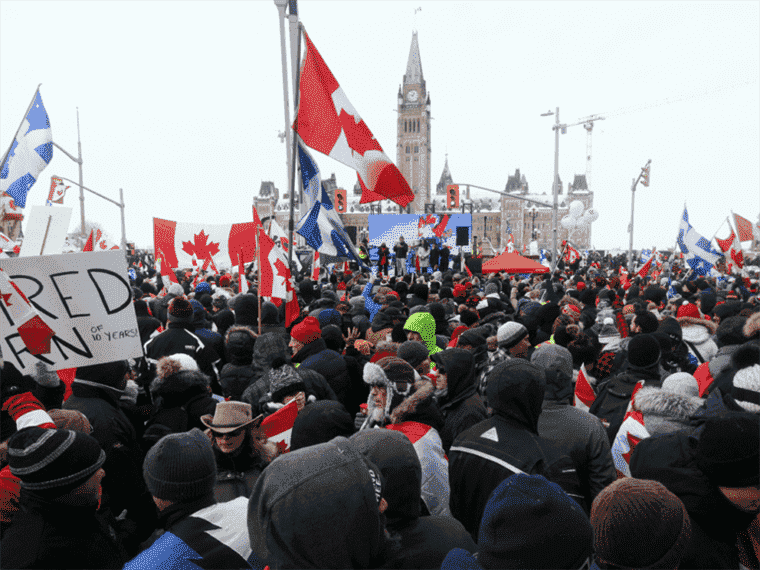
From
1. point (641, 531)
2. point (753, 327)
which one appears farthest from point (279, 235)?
point (641, 531)

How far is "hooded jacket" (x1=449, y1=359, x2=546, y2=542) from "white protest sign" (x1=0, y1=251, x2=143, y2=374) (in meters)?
2.19

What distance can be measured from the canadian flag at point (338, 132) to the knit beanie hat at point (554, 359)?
8.58 feet

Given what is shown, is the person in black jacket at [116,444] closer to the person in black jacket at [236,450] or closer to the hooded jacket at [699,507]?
the person in black jacket at [236,450]

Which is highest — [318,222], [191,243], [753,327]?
[318,222]

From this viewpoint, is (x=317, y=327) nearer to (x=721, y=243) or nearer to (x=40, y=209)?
(x=40, y=209)

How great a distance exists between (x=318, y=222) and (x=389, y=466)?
17.1ft

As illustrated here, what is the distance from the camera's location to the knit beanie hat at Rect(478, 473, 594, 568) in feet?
5.11

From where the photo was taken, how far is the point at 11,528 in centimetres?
224

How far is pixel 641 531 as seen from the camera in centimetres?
174

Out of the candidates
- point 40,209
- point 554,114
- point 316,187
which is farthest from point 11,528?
point 554,114

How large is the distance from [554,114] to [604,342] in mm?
20446

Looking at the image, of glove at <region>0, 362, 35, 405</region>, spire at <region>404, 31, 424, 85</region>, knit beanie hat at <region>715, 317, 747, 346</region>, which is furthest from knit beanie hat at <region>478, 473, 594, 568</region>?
spire at <region>404, 31, 424, 85</region>

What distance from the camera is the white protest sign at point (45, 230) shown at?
4.20m

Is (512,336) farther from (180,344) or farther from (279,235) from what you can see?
(279,235)
